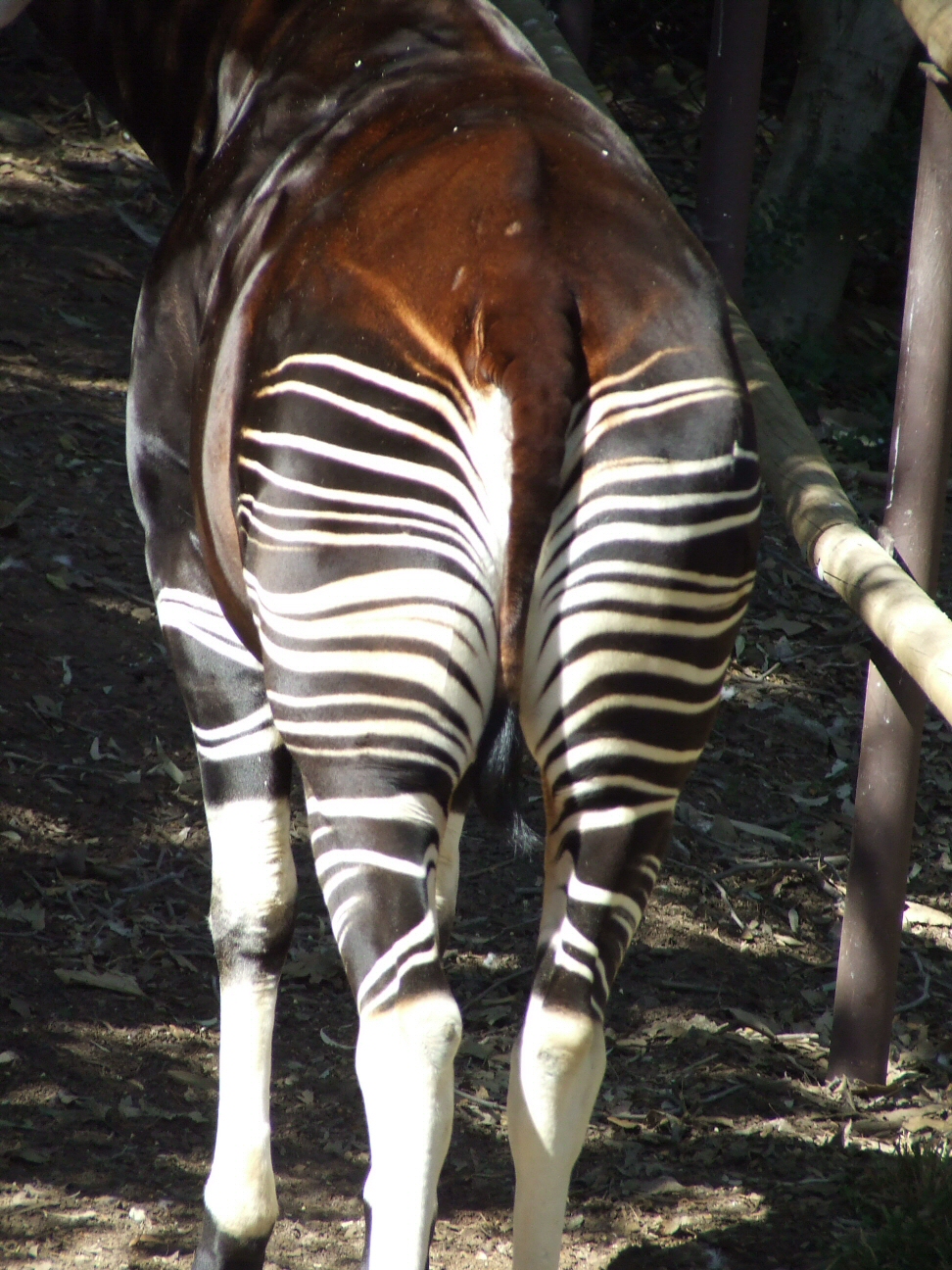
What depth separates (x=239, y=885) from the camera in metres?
2.39

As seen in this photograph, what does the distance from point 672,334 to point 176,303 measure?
103 centimetres

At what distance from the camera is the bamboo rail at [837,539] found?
80.7 inches

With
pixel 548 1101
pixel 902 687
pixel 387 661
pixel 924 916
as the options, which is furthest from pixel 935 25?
pixel 924 916

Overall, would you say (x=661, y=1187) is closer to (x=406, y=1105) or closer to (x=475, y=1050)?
(x=475, y=1050)

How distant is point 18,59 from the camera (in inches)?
274

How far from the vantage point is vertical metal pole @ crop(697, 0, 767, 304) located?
3695 millimetres

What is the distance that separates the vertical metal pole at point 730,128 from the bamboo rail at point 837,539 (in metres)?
0.41

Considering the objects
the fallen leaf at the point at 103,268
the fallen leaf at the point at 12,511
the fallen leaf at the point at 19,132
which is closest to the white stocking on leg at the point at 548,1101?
the fallen leaf at the point at 12,511

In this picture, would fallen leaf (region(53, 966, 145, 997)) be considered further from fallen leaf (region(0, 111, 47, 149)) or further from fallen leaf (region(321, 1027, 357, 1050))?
fallen leaf (region(0, 111, 47, 149))

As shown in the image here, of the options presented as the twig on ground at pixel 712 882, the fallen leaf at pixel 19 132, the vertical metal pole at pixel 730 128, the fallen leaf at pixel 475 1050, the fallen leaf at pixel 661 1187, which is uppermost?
the vertical metal pole at pixel 730 128

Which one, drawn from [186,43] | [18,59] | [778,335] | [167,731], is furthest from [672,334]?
[18,59]

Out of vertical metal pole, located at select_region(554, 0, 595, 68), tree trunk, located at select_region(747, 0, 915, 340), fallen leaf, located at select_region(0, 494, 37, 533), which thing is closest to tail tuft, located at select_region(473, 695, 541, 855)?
fallen leaf, located at select_region(0, 494, 37, 533)

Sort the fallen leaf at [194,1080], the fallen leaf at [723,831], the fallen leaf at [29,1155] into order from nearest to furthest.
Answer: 1. the fallen leaf at [29,1155]
2. the fallen leaf at [194,1080]
3. the fallen leaf at [723,831]

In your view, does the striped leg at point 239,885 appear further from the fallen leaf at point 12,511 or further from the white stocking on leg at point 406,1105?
the fallen leaf at point 12,511
